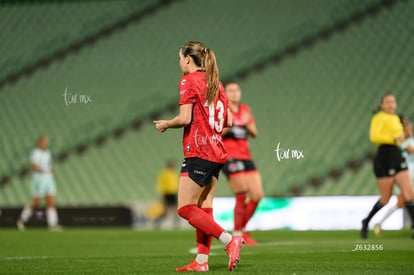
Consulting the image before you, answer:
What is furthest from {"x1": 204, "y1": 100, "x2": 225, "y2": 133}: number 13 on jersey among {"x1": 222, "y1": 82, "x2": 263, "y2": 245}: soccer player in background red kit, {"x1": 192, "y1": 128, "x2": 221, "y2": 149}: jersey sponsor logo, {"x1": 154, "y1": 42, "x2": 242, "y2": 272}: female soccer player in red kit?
{"x1": 222, "y1": 82, "x2": 263, "y2": 245}: soccer player in background red kit

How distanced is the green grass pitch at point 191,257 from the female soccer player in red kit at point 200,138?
1.30 feet

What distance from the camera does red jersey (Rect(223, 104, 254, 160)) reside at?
9875 millimetres

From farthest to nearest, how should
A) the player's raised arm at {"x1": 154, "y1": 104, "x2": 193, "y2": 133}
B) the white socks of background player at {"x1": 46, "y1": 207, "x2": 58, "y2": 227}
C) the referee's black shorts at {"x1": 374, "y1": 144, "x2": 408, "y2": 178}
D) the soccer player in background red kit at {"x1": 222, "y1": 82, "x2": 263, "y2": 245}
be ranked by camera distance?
the white socks of background player at {"x1": 46, "y1": 207, "x2": 58, "y2": 227} → the referee's black shorts at {"x1": 374, "y1": 144, "x2": 408, "y2": 178} → the soccer player in background red kit at {"x1": 222, "y1": 82, "x2": 263, "y2": 245} → the player's raised arm at {"x1": 154, "y1": 104, "x2": 193, "y2": 133}

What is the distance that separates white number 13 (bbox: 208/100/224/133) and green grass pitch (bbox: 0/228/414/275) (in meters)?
1.15

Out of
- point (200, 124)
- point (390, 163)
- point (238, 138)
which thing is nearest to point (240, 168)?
point (238, 138)

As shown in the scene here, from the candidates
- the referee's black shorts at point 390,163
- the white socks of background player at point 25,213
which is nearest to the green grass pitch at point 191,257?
the referee's black shorts at point 390,163

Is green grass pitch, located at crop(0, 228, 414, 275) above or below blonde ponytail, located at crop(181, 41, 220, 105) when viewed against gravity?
below

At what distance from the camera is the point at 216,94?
589 centimetres

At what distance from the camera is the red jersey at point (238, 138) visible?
9.88 m

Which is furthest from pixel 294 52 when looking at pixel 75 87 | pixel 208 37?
pixel 75 87

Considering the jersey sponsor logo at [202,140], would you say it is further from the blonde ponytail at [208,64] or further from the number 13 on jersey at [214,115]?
the blonde ponytail at [208,64]

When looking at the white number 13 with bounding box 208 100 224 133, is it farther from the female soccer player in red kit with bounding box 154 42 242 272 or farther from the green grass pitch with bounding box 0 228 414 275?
the green grass pitch with bounding box 0 228 414 275

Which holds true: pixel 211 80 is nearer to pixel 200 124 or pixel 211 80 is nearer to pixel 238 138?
pixel 200 124

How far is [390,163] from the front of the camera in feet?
33.7
